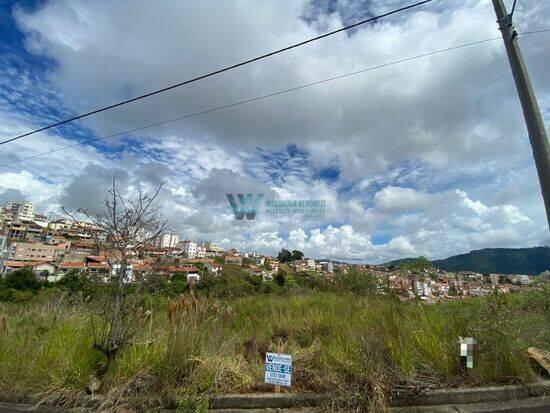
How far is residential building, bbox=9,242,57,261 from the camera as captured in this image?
80438 millimetres

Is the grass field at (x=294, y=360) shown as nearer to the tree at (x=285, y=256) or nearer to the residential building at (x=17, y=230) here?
the tree at (x=285, y=256)

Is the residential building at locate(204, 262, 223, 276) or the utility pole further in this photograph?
the residential building at locate(204, 262, 223, 276)

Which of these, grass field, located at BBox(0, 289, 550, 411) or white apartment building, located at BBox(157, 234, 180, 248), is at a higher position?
white apartment building, located at BBox(157, 234, 180, 248)

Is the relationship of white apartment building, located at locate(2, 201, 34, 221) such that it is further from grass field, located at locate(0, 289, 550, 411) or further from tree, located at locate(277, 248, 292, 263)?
grass field, located at locate(0, 289, 550, 411)

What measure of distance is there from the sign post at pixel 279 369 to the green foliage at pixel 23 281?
4859 centimetres

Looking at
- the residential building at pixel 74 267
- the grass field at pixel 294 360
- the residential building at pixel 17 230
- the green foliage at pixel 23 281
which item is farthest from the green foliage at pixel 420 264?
the residential building at pixel 17 230

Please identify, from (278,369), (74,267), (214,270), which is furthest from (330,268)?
(214,270)

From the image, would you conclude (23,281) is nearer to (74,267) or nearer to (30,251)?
(74,267)

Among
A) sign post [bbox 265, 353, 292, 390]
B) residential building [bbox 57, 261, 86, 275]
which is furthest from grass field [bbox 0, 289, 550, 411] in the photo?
residential building [bbox 57, 261, 86, 275]

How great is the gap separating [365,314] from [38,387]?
4304 millimetres

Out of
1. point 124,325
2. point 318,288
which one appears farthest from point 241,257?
point 124,325

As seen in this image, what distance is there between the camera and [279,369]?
2.86 m

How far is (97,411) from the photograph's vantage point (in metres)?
2.75

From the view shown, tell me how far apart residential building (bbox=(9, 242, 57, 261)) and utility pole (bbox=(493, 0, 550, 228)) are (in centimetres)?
9975
